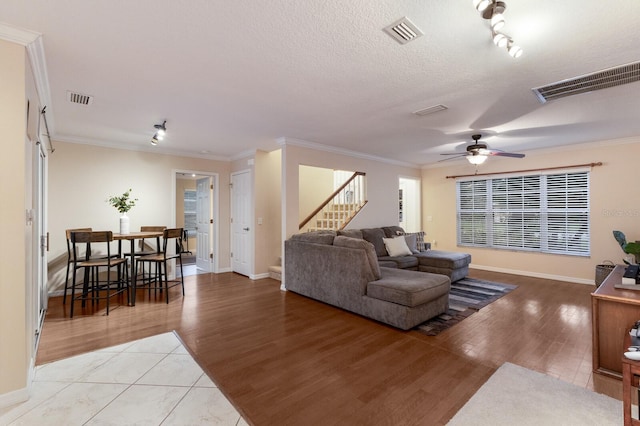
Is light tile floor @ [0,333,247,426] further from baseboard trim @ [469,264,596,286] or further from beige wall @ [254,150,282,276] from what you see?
baseboard trim @ [469,264,596,286]

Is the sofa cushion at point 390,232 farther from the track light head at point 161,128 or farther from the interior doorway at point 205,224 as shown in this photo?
the track light head at point 161,128

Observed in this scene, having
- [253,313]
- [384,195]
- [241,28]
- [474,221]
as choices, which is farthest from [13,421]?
[474,221]

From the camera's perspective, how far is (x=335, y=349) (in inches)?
109

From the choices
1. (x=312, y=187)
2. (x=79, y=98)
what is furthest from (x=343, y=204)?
(x=79, y=98)

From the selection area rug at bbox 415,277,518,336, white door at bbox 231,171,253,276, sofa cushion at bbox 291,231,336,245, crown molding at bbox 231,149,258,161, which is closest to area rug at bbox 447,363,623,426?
area rug at bbox 415,277,518,336

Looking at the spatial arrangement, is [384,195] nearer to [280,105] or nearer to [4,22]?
[280,105]

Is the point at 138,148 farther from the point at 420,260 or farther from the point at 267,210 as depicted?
the point at 420,260

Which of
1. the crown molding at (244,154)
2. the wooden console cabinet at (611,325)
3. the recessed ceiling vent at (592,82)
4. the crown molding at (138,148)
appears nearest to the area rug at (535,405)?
the wooden console cabinet at (611,325)

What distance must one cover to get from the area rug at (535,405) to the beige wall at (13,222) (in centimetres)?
286

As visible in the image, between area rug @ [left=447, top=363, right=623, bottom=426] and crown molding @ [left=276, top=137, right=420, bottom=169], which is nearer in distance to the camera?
area rug @ [left=447, top=363, right=623, bottom=426]

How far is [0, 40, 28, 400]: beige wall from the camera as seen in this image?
1942mm

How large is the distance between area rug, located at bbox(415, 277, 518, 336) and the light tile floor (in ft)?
7.40

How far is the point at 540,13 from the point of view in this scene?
1.83m

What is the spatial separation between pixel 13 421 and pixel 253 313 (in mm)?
2203
